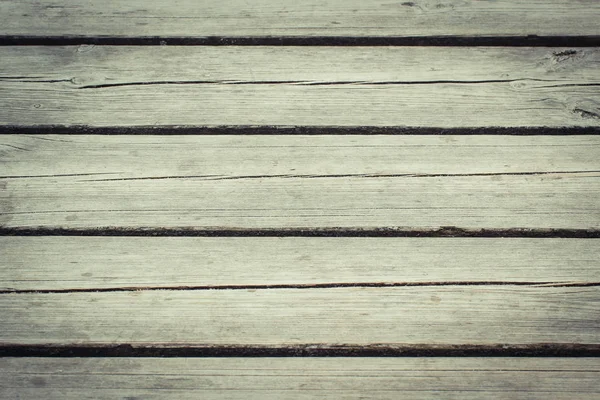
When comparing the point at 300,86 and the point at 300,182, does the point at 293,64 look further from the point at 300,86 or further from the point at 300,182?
the point at 300,182

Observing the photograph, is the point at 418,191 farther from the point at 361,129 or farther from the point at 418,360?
the point at 418,360

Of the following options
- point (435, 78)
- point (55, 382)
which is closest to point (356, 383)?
point (55, 382)

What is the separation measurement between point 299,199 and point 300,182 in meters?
0.04

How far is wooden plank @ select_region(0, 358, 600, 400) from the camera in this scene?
1037mm

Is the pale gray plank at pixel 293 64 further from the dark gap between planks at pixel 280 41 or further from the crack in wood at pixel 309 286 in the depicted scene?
the crack in wood at pixel 309 286

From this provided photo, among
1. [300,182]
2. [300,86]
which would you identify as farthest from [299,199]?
[300,86]

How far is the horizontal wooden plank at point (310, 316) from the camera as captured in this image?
1.08 m

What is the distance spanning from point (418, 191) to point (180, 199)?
48 centimetres

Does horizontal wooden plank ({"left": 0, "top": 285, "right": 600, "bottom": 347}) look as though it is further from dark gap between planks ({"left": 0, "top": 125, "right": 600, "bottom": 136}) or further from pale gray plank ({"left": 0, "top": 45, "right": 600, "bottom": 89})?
pale gray plank ({"left": 0, "top": 45, "right": 600, "bottom": 89})

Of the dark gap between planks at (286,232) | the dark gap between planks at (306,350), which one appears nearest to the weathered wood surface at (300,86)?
the dark gap between planks at (286,232)

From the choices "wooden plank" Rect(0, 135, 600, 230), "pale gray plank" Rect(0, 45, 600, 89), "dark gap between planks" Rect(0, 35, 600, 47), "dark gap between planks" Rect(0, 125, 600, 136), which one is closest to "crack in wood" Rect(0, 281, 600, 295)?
"wooden plank" Rect(0, 135, 600, 230)

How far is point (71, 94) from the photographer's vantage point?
1.33 metres

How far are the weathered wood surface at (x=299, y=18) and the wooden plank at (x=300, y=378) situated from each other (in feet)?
2.51

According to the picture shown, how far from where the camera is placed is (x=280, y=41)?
1.40 metres
